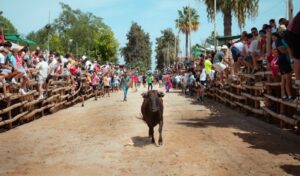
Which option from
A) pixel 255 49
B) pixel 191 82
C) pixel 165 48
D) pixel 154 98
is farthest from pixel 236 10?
pixel 165 48

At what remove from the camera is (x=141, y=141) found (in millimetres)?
11250

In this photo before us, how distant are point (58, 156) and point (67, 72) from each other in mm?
15348

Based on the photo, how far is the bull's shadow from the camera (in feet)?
35.5

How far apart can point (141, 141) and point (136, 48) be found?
317 feet

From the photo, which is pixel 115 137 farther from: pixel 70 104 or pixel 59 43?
pixel 59 43

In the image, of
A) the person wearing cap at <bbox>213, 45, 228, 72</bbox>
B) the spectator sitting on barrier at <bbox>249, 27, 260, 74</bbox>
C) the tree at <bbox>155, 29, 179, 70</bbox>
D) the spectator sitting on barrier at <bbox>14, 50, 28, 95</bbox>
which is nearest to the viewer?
the spectator sitting on barrier at <bbox>249, 27, 260, 74</bbox>

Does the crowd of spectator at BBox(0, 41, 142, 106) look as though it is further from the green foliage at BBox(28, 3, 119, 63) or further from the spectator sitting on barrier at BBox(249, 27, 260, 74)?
the green foliage at BBox(28, 3, 119, 63)

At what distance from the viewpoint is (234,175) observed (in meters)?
7.62

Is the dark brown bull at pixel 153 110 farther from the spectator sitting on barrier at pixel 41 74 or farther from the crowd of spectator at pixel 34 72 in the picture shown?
the spectator sitting on barrier at pixel 41 74

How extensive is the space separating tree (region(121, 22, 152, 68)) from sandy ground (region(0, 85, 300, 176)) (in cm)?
9198

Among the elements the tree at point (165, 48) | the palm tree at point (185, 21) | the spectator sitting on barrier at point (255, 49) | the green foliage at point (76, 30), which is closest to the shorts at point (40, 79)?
the spectator sitting on barrier at point (255, 49)

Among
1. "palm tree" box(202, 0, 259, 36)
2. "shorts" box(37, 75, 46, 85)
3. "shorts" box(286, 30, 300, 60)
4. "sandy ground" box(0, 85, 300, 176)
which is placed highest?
"palm tree" box(202, 0, 259, 36)

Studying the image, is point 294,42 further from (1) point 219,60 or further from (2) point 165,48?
(2) point 165,48

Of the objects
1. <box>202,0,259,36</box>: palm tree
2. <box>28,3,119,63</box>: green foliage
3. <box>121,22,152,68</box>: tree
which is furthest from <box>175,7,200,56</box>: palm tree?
<box>202,0,259,36</box>: palm tree
